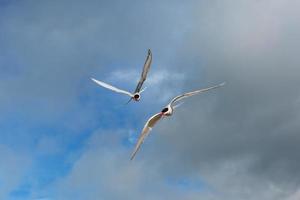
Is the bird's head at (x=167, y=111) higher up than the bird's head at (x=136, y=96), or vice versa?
the bird's head at (x=136, y=96)

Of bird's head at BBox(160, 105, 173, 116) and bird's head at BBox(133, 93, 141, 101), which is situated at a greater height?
bird's head at BBox(133, 93, 141, 101)

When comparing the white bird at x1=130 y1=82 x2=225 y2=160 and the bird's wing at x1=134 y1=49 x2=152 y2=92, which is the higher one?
the bird's wing at x1=134 y1=49 x2=152 y2=92

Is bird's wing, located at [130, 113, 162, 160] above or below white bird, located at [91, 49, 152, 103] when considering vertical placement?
below

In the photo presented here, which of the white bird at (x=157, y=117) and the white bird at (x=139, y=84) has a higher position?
the white bird at (x=139, y=84)

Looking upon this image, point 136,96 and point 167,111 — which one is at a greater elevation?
point 136,96

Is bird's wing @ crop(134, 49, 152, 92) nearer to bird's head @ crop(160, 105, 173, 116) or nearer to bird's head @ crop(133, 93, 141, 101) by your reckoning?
bird's head @ crop(133, 93, 141, 101)

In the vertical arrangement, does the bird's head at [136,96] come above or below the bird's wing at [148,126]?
above

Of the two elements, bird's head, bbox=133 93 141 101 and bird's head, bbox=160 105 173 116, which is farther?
bird's head, bbox=133 93 141 101

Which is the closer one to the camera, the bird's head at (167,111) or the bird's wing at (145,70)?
the bird's head at (167,111)

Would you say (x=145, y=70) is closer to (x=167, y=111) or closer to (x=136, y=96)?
(x=136, y=96)

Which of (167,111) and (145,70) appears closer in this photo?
(167,111)

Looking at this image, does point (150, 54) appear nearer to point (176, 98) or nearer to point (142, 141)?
point (176, 98)

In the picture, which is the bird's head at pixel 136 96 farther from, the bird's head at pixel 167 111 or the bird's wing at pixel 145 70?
the bird's head at pixel 167 111

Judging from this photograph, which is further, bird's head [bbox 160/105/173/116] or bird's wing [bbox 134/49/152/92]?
bird's wing [bbox 134/49/152/92]
